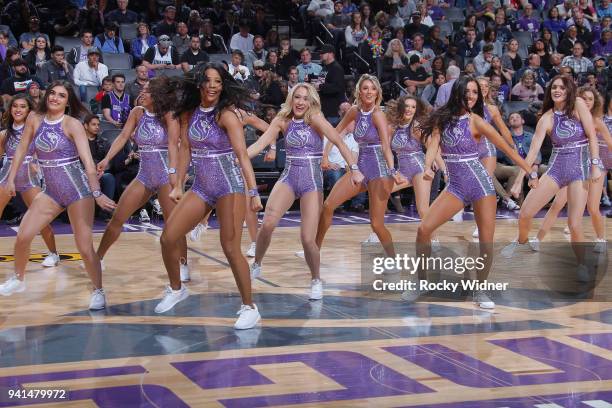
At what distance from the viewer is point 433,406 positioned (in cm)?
552

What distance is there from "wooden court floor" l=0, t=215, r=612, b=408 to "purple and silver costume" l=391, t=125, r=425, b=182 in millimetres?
1660

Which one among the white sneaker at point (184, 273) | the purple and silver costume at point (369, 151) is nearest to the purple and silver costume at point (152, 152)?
the white sneaker at point (184, 273)

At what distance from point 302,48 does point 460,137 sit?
9.36 m

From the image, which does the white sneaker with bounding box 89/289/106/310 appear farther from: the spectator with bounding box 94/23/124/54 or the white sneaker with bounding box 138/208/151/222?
the spectator with bounding box 94/23/124/54

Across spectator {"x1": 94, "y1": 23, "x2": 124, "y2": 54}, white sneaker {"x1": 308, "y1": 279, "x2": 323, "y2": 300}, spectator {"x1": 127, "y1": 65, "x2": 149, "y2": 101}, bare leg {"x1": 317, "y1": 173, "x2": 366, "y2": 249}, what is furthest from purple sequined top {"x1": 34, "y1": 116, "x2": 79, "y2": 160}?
spectator {"x1": 94, "y1": 23, "x2": 124, "y2": 54}

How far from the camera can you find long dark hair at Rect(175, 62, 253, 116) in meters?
7.17

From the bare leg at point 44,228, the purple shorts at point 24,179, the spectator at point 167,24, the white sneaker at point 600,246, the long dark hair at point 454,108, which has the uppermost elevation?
the spectator at point 167,24

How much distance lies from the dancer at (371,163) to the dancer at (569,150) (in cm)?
130

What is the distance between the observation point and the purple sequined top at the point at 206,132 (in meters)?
7.20

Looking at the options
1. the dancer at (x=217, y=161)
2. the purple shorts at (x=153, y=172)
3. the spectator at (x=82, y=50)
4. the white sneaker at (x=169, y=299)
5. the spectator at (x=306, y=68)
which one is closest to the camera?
the dancer at (x=217, y=161)

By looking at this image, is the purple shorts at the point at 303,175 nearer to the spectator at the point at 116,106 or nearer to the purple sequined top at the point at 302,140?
the purple sequined top at the point at 302,140

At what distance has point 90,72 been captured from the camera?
15.2 meters

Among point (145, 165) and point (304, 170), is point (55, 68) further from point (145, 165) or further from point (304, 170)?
point (304, 170)

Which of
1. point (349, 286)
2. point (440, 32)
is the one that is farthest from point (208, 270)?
point (440, 32)
